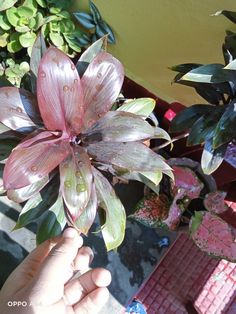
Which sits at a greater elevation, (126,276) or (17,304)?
(17,304)

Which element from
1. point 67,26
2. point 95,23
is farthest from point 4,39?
point 95,23

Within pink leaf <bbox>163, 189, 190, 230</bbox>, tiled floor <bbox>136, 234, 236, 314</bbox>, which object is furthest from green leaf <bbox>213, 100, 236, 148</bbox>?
tiled floor <bbox>136, 234, 236, 314</bbox>

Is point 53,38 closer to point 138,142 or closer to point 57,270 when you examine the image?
point 138,142

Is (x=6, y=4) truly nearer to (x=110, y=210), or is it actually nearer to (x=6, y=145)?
(x=6, y=145)

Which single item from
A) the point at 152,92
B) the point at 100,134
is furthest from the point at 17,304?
the point at 152,92

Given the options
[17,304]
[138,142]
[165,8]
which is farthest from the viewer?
[165,8]
